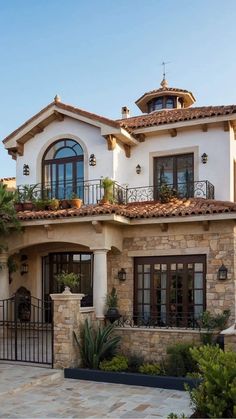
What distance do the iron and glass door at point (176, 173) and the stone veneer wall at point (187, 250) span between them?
2.07 m

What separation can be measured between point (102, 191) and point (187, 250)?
364cm

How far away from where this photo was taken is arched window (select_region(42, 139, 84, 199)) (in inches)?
650

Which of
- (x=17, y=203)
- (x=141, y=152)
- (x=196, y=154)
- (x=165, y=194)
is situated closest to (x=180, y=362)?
(x=165, y=194)

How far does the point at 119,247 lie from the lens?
47.2 ft

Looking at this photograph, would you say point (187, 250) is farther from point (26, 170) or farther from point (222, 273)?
point (26, 170)

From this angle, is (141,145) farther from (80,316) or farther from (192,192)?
(80,316)

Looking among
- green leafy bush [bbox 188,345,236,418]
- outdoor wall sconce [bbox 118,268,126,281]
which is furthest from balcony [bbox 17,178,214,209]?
green leafy bush [bbox 188,345,236,418]

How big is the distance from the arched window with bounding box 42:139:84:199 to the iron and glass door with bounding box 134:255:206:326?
12.2 ft

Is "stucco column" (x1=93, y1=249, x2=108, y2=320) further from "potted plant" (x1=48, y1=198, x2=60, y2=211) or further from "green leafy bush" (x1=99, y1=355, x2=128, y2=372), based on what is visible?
"potted plant" (x1=48, y1=198, x2=60, y2=211)

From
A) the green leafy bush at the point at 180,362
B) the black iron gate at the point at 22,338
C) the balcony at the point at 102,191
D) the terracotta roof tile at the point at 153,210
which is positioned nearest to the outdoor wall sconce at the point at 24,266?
the black iron gate at the point at 22,338

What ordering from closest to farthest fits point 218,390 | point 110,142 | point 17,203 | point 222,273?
point 218,390 → point 222,273 → point 17,203 → point 110,142

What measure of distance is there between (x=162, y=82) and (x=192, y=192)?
22.6 feet

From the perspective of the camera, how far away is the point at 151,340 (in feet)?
40.6

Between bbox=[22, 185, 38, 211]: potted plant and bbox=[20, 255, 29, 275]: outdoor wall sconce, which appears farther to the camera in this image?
bbox=[20, 255, 29, 275]: outdoor wall sconce
